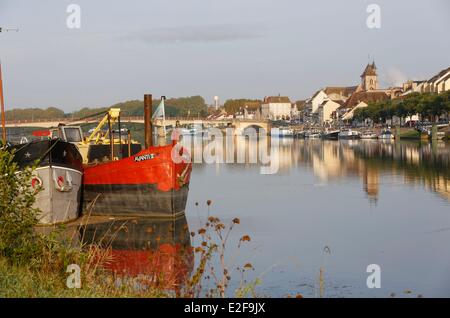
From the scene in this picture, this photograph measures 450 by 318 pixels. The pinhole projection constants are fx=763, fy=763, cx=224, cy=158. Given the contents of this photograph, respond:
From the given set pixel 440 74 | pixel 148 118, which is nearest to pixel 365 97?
pixel 440 74

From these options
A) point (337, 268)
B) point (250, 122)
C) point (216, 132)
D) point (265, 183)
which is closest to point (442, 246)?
point (337, 268)

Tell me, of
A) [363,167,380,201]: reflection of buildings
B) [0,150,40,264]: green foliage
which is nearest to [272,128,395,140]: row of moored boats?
[363,167,380,201]: reflection of buildings

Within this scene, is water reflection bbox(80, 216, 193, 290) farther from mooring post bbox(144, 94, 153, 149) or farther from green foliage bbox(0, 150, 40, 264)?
mooring post bbox(144, 94, 153, 149)

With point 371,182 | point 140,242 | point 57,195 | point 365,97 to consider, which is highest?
point 365,97

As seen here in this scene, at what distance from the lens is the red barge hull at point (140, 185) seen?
2589cm

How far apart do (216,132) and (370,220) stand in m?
162

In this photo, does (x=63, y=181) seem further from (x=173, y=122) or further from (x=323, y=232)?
(x=173, y=122)

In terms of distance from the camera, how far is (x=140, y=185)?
85.6 ft

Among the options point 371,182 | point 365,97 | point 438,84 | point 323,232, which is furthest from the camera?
point 365,97

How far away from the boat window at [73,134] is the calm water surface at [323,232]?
215 inches

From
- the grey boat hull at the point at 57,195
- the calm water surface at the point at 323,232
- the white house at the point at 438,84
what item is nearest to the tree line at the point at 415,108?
the white house at the point at 438,84

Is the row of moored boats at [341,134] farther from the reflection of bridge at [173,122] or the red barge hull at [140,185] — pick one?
the red barge hull at [140,185]

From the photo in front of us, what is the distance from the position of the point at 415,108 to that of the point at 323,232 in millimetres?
90787
